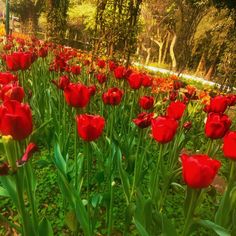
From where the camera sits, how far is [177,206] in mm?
2906

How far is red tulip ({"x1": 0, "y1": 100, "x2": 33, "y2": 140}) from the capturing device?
1.22 m

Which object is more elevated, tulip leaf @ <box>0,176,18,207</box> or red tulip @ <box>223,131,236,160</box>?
red tulip @ <box>223,131,236,160</box>

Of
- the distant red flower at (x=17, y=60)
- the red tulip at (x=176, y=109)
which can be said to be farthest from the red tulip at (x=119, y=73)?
the red tulip at (x=176, y=109)

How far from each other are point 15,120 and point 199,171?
0.74 meters

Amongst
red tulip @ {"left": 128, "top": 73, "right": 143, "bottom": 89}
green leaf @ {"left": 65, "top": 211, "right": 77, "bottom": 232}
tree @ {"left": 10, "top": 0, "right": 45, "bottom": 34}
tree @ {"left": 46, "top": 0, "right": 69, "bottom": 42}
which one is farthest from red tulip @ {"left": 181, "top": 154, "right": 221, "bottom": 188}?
tree @ {"left": 10, "top": 0, "right": 45, "bottom": 34}

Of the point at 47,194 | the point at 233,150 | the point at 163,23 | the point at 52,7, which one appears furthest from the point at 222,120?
the point at 163,23

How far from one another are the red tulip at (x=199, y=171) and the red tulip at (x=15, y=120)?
65 centimetres

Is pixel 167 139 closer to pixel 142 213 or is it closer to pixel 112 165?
pixel 142 213

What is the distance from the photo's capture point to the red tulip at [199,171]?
1.31m

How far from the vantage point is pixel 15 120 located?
1223mm

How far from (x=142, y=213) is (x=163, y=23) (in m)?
32.3

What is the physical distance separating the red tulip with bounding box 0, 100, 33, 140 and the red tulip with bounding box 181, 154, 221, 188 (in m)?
0.65

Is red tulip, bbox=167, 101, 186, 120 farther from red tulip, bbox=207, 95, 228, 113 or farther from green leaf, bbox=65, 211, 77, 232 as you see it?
green leaf, bbox=65, 211, 77, 232

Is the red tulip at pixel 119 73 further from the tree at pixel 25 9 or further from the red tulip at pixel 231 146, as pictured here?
the tree at pixel 25 9
